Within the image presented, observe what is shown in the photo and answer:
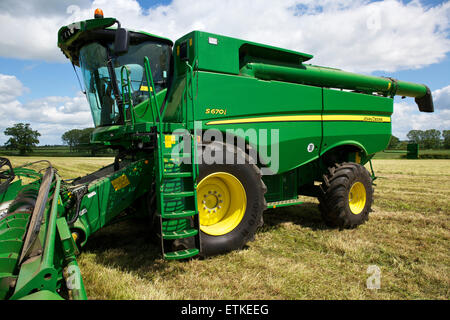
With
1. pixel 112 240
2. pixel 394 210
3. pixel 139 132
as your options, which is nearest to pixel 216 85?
pixel 139 132

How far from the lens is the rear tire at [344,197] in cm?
478

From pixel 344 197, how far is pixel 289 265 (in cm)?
189

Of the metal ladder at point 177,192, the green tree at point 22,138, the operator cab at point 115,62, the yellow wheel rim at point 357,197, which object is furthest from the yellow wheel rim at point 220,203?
the green tree at point 22,138

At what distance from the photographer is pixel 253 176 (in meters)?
3.76

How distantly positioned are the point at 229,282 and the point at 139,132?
1.78 meters

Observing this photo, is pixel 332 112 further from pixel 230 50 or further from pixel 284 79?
pixel 230 50

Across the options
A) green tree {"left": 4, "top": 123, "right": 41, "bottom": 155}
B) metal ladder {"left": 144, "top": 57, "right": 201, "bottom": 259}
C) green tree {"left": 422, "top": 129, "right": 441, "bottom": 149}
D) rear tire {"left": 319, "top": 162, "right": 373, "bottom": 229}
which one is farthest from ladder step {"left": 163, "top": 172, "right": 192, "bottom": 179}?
green tree {"left": 422, "top": 129, "right": 441, "bottom": 149}

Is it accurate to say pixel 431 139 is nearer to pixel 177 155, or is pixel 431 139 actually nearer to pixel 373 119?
pixel 373 119

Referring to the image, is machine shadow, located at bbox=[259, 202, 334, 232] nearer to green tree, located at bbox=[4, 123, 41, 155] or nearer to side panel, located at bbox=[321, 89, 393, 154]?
side panel, located at bbox=[321, 89, 393, 154]

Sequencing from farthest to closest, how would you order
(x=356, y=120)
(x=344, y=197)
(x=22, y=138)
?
1. (x=22, y=138)
2. (x=356, y=120)
3. (x=344, y=197)

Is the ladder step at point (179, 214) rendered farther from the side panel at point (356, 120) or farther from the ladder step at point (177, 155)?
the side panel at point (356, 120)

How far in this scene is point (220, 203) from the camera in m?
3.79

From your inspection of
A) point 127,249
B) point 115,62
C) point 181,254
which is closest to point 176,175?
point 181,254

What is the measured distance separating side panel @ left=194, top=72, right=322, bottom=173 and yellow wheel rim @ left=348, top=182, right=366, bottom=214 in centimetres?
95
